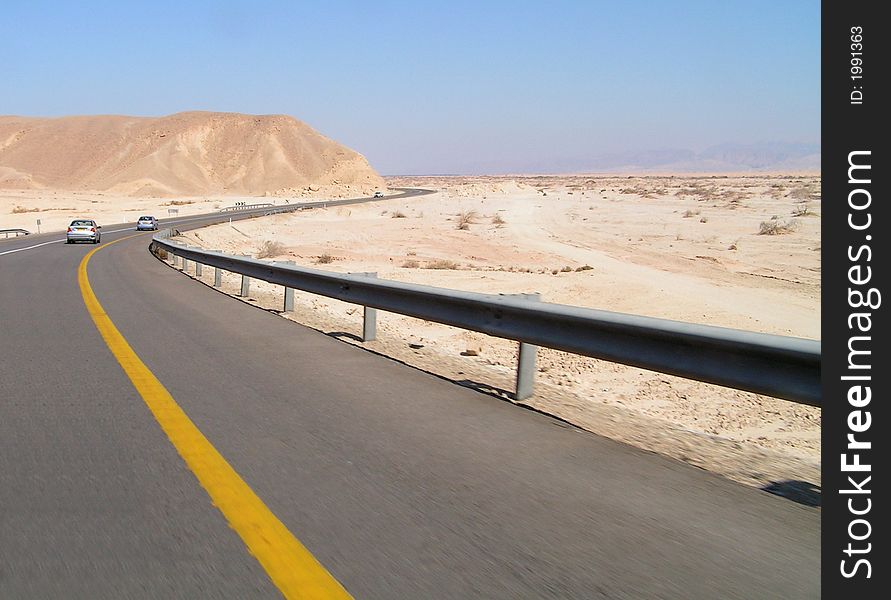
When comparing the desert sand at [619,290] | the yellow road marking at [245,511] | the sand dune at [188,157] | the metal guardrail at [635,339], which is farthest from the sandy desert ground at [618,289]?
the sand dune at [188,157]

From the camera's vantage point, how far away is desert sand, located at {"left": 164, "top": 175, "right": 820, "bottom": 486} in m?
7.60

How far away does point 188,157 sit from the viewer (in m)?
179

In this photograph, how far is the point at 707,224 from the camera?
43156mm

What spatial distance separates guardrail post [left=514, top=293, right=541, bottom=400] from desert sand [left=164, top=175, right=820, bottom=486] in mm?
131

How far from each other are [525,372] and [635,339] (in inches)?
60.0

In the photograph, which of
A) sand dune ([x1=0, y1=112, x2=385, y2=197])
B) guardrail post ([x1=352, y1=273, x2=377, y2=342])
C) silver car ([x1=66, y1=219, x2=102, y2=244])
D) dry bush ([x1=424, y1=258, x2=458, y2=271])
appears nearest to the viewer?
guardrail post ([x1=352, y1=273, x2=377, y2=342])

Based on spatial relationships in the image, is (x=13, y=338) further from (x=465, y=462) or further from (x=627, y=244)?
(x=627, y=244)

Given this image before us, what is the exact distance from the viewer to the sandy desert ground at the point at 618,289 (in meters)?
7.63

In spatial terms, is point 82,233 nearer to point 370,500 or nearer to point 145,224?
point 145,224

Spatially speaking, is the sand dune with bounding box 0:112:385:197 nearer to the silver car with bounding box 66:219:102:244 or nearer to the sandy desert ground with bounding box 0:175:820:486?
the silver car with bounding box 66:219:102:244

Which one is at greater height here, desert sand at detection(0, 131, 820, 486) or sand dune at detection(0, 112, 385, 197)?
sand dune at detection(0, 112, 385, 197)

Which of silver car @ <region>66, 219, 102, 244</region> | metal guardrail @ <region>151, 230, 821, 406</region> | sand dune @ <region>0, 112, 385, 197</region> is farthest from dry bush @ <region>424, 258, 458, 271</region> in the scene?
sand dune @ <region>0, 112, 385, 197</region>

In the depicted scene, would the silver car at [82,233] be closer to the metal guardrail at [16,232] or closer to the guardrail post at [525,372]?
the metal guardrail at [16,232]

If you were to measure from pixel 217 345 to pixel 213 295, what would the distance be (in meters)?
7.31
